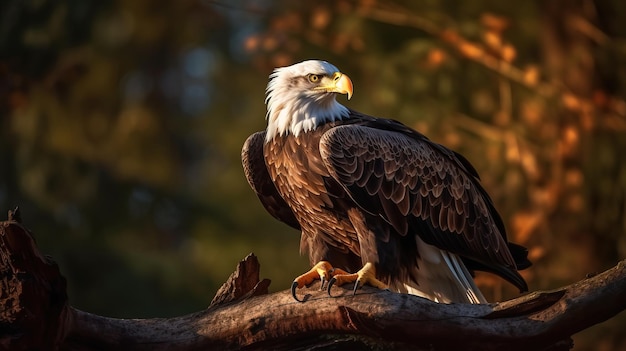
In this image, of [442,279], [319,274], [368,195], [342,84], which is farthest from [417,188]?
[319,274]

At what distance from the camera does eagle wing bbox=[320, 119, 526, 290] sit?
5074 millimetres

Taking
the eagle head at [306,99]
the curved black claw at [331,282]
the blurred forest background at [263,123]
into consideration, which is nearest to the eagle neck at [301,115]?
the eagle head at [306,99]

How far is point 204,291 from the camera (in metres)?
11.4

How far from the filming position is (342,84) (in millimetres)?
5238

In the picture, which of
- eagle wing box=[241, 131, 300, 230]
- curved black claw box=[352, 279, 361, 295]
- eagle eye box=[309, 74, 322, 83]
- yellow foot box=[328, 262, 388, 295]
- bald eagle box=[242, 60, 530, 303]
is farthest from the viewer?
eagle wing box=[241, 131, 300, 230]

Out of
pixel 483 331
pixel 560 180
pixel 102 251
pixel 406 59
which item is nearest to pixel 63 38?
pixel 102 251

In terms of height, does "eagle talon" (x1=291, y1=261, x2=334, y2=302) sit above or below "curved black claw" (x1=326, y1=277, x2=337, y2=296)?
above

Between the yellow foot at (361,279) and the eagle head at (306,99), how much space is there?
83cm

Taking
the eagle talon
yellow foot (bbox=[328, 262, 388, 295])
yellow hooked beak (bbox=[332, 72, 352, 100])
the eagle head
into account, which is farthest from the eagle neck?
yellow foot (bbox=[328, 262, 388, 295])

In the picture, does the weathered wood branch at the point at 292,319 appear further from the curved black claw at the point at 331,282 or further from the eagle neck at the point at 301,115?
the eagle neck at the point at 301,115

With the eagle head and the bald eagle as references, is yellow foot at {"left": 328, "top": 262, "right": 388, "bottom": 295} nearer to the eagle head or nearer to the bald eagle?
the bald eagle

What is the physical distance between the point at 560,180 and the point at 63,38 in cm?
466

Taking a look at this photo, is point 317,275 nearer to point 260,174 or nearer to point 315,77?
point 260,174

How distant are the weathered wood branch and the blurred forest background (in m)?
2.35
